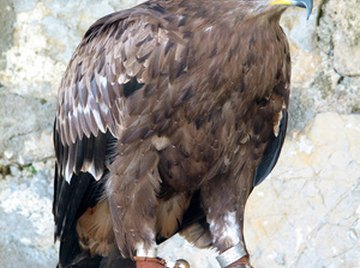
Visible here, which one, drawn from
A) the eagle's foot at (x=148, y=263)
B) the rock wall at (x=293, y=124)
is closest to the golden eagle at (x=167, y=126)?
the eagle's foot at (x=148, y=263)

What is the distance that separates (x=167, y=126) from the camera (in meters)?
3.21

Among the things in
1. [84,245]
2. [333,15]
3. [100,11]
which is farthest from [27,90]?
[333,15]

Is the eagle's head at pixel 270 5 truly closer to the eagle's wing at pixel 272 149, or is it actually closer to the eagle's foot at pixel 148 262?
the eagle's wing at pixel 272 149

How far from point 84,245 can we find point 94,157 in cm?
39

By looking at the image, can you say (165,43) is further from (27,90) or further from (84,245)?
(27,90)

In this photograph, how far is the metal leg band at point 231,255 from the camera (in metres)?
3.42

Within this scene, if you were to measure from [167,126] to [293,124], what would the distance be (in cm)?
103

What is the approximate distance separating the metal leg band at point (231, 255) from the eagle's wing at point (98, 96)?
0.42 m

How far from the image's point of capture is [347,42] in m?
4.12

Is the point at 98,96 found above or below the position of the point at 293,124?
above

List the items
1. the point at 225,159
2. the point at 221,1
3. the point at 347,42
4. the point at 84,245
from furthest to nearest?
1. the point at 347,42
2. the point at 84,245
3. the point at 225,159
4. the point at 221,1

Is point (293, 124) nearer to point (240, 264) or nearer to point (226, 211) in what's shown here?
point (226, 211)

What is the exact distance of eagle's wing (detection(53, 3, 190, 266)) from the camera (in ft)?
10.5

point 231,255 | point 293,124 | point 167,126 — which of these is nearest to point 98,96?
point 167,126
